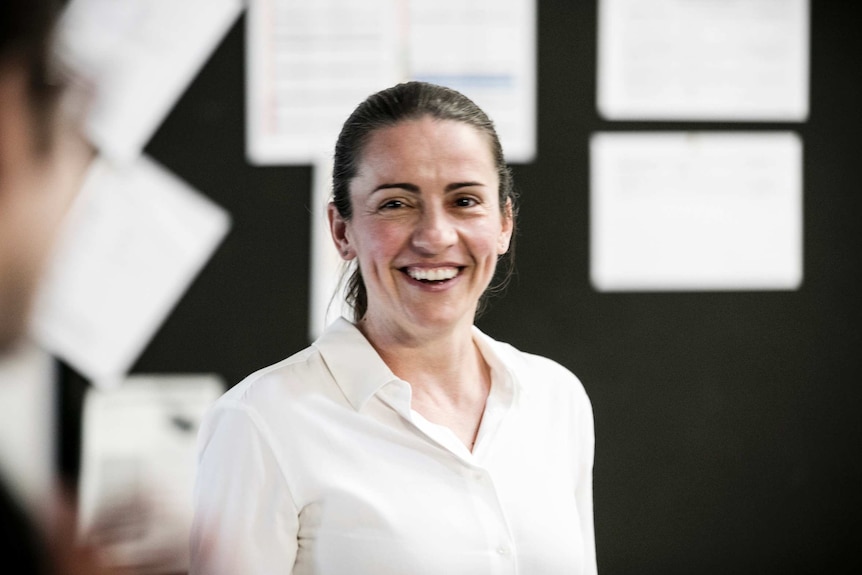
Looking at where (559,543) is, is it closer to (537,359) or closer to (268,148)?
(537,359)

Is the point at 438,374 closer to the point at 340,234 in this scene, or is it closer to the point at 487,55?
the point at 340,234

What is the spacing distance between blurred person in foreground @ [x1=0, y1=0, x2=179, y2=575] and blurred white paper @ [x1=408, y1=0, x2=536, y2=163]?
1.30m

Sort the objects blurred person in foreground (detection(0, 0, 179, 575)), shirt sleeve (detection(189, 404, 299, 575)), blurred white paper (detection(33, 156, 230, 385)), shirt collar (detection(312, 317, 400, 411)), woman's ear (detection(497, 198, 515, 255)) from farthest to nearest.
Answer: blurred white paper (detection(33, 156, 230, 385))
woman's ear (detection(497, 198, 515, 255))
shirt collar (detection(312, 317, 400, 411))
shirt sleeve (detection(189, 404, 299, 575))
blurred person in foreground (detection(0, 0, 179, 575))

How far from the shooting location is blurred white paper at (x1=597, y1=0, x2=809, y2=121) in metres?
1.58

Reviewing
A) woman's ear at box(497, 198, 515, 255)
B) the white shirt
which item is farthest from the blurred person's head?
woman's ear at box(497, 198, 515, 255)

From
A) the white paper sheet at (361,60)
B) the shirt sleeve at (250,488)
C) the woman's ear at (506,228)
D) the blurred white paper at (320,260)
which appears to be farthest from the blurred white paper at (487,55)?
the shirt sleeve at (250,488)

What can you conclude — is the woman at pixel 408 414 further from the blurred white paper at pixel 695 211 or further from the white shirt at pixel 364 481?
the blurred white paper at pixel 695 211

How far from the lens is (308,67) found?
4.93 feet

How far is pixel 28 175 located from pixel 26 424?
0.27ft

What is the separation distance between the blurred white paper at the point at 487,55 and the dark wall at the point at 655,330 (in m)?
0.03

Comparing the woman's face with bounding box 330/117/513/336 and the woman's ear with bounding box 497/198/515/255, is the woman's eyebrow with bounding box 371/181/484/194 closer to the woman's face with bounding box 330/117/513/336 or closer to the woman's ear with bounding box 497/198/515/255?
the woman's face with bounding box 330/117/513/336

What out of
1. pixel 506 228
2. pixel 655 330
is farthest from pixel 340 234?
pixel 655 330

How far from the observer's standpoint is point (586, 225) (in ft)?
5.22

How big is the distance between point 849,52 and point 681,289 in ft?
1.79
